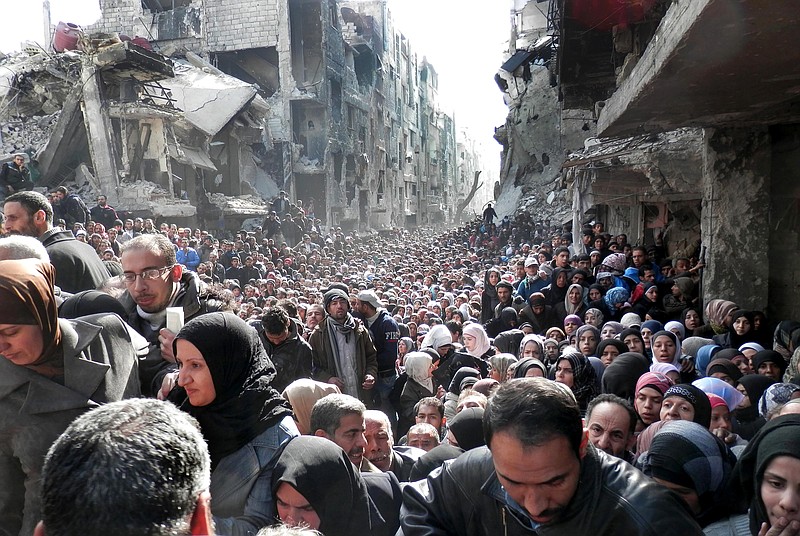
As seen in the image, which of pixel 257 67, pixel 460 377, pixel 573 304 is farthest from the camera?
pixel 257 67

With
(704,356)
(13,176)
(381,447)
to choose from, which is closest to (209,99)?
(13,176)

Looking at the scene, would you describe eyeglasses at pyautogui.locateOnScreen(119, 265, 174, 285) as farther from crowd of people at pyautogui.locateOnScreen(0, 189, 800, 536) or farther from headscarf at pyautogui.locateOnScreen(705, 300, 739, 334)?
headscarf at pyautogui.locateOnScreen(705, 300, 739, 334)

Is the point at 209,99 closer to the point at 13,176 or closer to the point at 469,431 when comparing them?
the point at 13,176

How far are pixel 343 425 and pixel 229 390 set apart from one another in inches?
28.5

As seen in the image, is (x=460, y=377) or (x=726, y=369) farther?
(x=460, y=377)

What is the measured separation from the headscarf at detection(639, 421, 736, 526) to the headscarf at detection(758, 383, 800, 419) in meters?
1.48

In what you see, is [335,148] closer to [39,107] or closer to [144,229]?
[39,107]

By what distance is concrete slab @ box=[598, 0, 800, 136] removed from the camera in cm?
298

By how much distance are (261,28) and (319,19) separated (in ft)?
11.6

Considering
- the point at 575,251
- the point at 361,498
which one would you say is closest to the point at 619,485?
the point at 361,498

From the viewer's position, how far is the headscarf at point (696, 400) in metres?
3.07

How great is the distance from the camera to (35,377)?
74.0 inches

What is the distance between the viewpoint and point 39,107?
20.2 meters

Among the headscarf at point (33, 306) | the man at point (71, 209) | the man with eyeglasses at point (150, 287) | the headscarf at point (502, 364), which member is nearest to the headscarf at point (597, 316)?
the headscarf at point (502, 364)
